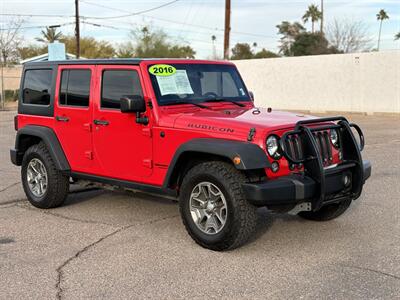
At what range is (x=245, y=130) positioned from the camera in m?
4.83

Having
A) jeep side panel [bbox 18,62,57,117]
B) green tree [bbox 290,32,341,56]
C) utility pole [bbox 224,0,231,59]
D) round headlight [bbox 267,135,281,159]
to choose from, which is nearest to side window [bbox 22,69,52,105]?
jeep side panel [bbox 18,62,57,117]

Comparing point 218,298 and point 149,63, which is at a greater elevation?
point 149,63

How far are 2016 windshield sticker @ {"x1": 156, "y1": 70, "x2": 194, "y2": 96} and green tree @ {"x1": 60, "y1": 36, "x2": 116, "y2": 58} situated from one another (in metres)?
58.7

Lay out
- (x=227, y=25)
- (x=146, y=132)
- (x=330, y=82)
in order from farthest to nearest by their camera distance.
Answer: (x=227, y=25), (x=330, y=82), (x=146, y=132)

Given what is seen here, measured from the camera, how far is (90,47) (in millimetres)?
65438

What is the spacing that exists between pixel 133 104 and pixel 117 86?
0.66 m

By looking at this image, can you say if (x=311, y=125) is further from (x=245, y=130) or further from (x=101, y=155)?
(x=101, y=155)

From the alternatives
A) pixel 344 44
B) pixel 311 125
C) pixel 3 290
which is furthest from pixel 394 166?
pixel 344 44

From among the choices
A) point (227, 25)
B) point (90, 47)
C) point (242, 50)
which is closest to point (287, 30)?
point (242, 50)

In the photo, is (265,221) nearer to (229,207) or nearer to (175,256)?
(229,207)

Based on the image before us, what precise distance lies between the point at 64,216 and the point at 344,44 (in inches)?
1734

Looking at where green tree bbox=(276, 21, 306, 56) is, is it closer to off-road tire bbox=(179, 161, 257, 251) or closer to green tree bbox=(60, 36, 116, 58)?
green tree bbox=(60, 36, 116, 58)

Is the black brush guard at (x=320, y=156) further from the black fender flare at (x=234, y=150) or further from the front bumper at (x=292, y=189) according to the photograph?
the black fender flare at (x=234, y=150)

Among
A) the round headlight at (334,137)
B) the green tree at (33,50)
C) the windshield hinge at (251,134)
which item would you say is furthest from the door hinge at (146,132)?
the green tree at (33,50)
